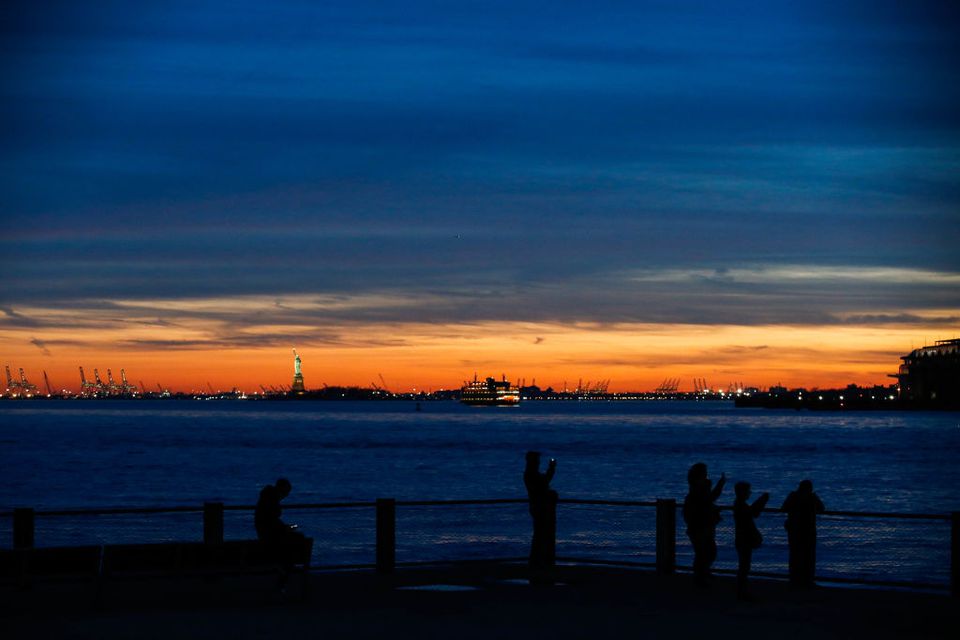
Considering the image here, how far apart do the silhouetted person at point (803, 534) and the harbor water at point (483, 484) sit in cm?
1520

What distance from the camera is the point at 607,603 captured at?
1636cm

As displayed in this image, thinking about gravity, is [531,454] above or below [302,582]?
above

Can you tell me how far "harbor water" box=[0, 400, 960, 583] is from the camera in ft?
126

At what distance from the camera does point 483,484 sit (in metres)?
80.9

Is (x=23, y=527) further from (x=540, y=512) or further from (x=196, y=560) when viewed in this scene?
(x=540, y=512)

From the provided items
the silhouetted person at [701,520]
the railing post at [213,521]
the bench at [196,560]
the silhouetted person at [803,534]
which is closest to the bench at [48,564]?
the bench at [196,560]

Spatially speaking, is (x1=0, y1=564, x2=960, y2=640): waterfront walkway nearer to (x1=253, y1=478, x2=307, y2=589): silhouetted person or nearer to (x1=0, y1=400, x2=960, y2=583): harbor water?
(x1=253, y1=478, x2=307, y2=589): silhouetted person

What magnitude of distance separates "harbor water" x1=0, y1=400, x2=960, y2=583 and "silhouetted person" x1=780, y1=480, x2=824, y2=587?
1520 cm

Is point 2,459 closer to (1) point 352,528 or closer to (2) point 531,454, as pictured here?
(1) point 352,528

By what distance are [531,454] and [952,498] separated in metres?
56.9

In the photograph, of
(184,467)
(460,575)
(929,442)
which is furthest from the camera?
(929,442)

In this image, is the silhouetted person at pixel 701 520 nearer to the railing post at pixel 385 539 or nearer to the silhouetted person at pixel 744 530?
the silhouetted person at pixel 744 530

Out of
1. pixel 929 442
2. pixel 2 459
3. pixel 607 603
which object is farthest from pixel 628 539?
pixel 929 442

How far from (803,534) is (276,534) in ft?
23.2
